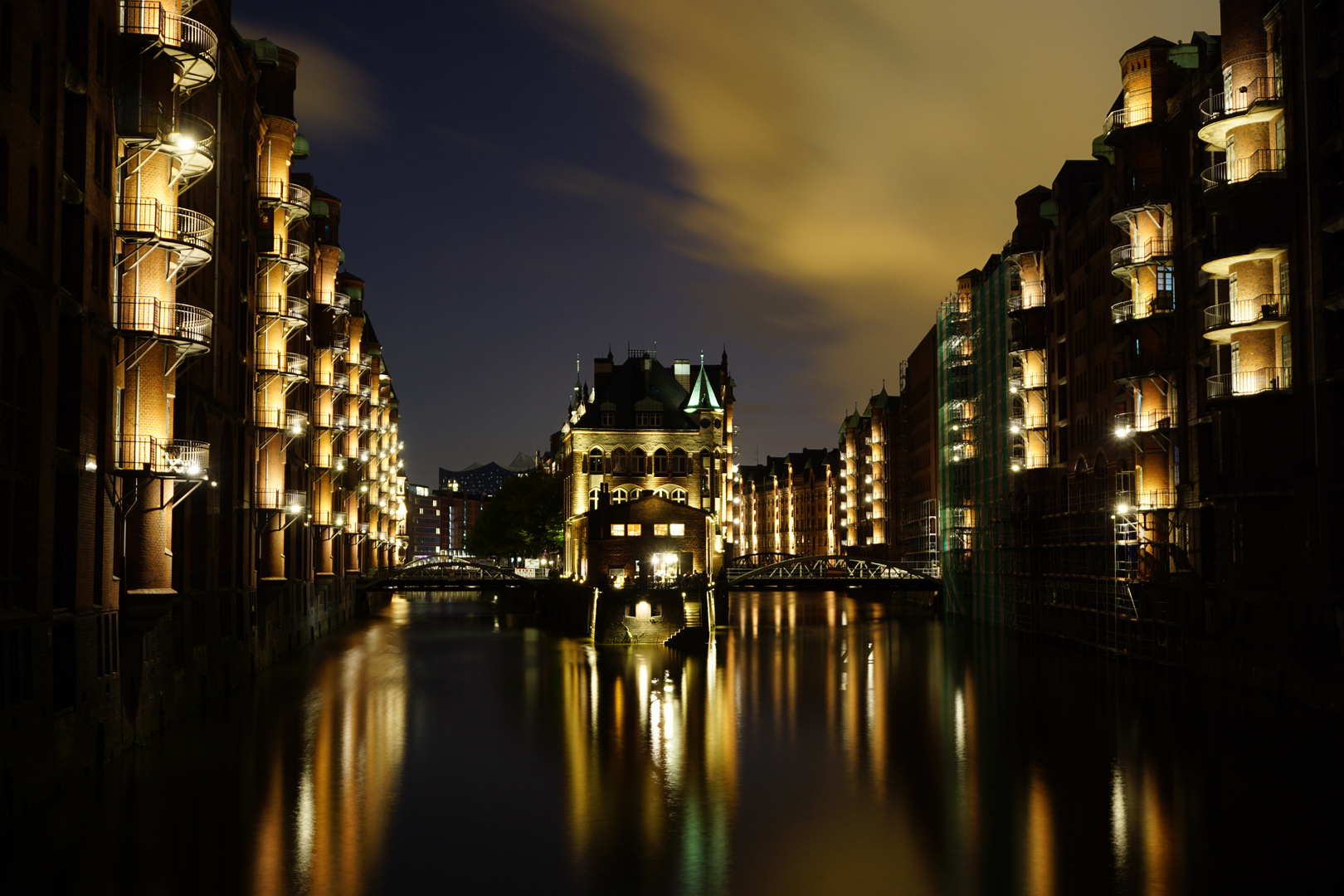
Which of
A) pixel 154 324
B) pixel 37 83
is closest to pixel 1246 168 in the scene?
pixel 154 324

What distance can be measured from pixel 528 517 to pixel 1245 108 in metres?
92.6

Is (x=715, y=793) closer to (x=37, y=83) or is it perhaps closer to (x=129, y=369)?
(x=129, y=369)

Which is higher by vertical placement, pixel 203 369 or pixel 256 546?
pixel 203 369

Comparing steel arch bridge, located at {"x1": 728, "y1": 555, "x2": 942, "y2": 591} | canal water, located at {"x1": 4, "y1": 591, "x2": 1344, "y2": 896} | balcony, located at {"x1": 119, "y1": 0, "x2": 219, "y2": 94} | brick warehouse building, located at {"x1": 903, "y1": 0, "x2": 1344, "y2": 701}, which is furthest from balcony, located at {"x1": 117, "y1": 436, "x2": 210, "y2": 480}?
steel arch bridge, located at {"x1": 728, "y1": 555, "x2": 942, "y2": 591}

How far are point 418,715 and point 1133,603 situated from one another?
3106 centimetres

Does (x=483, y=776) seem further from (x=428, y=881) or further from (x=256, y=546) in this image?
(x=256, y=546)

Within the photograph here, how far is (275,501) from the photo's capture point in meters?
56.8

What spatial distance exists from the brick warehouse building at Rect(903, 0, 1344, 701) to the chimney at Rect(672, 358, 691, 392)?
118 ft

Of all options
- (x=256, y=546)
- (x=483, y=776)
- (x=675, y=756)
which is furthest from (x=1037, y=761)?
(x=256, y=546)

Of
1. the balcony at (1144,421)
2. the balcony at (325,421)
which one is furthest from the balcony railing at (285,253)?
the balcony at (1144,421)

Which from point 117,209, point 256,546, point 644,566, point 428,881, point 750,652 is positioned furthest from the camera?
point 644,566

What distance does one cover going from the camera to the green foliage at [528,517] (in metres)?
129

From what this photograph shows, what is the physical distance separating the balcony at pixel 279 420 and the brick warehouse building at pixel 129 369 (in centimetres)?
11

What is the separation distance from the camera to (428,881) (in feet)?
79.9
